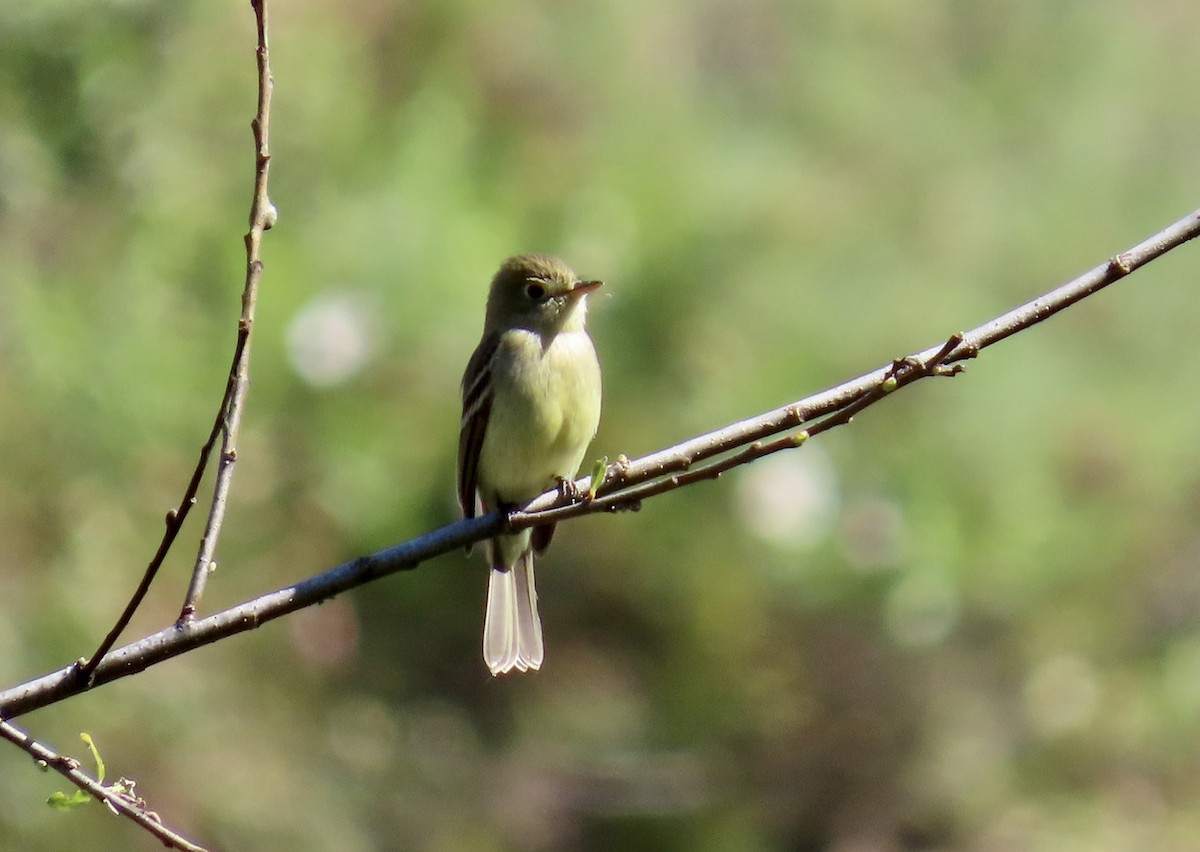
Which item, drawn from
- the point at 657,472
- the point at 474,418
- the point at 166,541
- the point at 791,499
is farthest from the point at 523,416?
the point at 791,499

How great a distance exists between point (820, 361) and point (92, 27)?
2916 mm

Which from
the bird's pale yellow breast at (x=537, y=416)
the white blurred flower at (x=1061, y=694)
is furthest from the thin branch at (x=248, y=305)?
the white blurred flower at (x=1061, y=694)

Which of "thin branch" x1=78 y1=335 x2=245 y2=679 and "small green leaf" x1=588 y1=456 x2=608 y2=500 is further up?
"small green leaf" x1=588 y1=456 x2=608 y2=500

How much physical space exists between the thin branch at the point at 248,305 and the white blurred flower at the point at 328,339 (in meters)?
3.51

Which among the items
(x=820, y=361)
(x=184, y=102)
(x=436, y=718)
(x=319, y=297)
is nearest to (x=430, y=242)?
(x=319, y=297)

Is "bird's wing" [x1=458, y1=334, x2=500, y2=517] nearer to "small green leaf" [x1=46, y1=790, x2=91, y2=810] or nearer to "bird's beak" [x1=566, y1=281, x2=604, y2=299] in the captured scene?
A: "bird's beak" [x1=566, y1=281, x2=604, y2=299]

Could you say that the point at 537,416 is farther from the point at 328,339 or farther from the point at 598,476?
the point at 328,339

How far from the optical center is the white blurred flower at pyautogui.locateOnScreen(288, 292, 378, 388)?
5262mm

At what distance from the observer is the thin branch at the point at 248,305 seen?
1707mm

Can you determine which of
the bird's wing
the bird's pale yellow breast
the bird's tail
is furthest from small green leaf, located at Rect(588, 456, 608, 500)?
the bird's wing

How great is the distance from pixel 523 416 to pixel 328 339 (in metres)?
2.33

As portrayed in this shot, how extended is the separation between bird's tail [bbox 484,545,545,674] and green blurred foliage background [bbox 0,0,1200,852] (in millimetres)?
1720

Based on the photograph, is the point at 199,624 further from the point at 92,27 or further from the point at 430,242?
the point at 430,242

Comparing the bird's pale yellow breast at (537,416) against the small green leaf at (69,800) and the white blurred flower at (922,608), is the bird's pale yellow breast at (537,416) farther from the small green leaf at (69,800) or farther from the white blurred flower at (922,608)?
the white blurred flower at (922,608)
